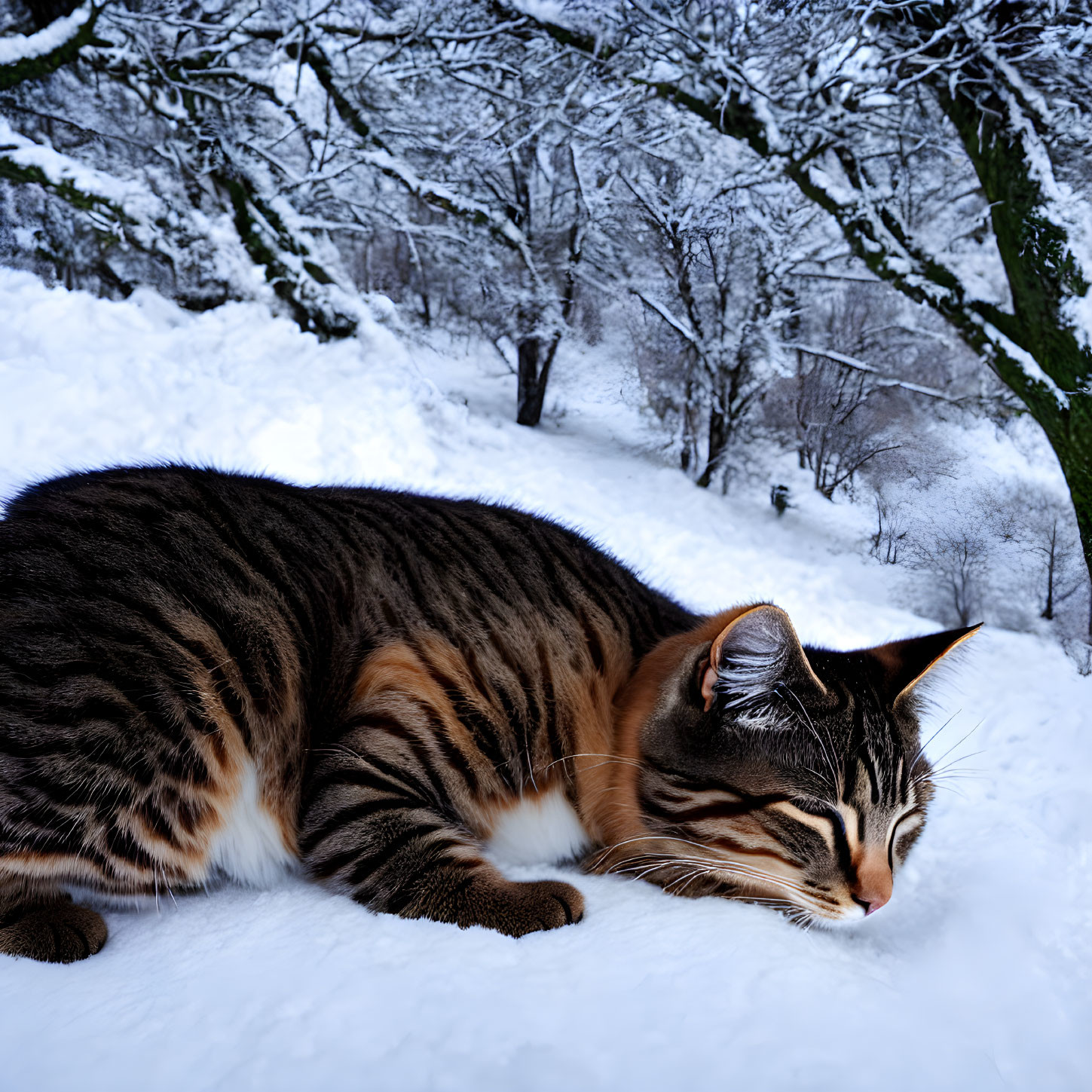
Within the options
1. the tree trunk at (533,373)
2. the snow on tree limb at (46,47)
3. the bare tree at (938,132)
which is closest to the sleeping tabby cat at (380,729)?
the bare tree at (938,132)

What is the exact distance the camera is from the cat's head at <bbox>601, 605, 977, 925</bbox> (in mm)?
782

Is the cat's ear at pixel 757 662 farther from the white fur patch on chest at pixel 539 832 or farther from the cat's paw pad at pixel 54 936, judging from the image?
the cat's paw pad at pixel 54 936

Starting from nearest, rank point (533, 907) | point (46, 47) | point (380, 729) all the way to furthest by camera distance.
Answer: point (533, 907) < point (380, 729) < point (46, 47)

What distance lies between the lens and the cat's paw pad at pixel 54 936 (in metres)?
0.69

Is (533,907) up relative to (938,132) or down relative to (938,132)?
down

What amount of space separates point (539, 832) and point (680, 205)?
1388 mm

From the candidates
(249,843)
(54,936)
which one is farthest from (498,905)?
(54,936)

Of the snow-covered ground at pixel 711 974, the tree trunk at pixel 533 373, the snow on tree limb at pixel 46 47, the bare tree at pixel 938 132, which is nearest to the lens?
the snow-covered ground at pixel 711 974

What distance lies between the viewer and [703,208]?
160cm

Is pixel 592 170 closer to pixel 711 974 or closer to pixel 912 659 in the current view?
pixel 912 659

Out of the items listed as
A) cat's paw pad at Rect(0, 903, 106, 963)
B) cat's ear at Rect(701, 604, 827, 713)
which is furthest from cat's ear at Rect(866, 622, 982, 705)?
cat's paw pad at Rect(0, 903, 106, 963)

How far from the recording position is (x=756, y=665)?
0.79m

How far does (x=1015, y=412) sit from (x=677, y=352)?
2.22ft

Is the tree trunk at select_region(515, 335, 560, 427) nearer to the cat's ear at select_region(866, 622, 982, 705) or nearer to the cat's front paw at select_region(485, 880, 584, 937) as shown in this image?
the cat's ear at select_region(866, 622, 982, 705)
